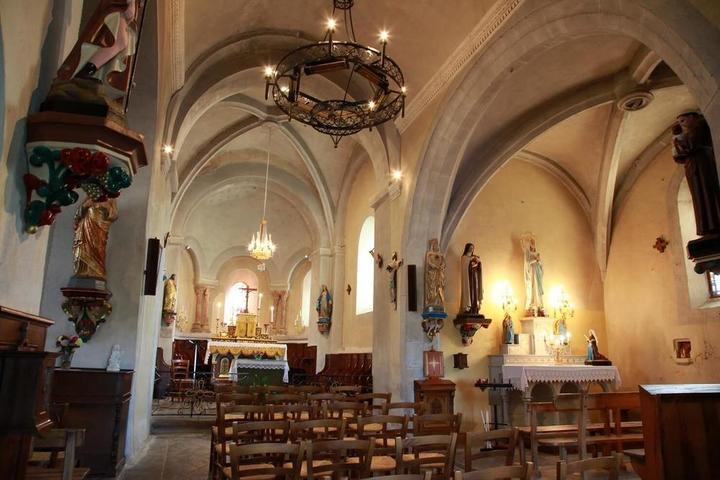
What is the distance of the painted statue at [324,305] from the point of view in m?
14.3

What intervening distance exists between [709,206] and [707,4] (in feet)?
5.82

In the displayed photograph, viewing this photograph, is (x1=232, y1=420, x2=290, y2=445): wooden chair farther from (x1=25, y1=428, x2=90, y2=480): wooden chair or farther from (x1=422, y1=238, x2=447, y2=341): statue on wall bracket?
(x1=422, y1=238, x2=447, y2=341): statue on wall bracket

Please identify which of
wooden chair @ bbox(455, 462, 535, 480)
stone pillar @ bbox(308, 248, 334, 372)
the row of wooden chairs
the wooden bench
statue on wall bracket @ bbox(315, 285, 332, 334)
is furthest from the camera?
stone pillar @ bbox(308, 248, 334, 372)

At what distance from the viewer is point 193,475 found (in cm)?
612

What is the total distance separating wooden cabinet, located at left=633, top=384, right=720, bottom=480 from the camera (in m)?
3.03

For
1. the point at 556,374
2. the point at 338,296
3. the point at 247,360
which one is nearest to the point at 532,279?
the point at 556,374

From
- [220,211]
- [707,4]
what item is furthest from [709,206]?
[220,211]

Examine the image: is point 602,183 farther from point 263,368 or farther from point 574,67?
point 263,368

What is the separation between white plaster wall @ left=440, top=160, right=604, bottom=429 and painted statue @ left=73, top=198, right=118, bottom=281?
6.44 m

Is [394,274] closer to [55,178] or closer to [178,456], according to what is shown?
[178,456]

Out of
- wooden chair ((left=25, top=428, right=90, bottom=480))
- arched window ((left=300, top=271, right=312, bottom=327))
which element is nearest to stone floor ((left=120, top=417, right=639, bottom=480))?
wooden chair ((left=25, top=428, right=90, bottom=480))

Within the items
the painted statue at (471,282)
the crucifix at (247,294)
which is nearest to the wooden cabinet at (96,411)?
the painted statue at (471,282)

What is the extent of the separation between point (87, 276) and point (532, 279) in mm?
8287

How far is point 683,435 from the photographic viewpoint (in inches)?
120
